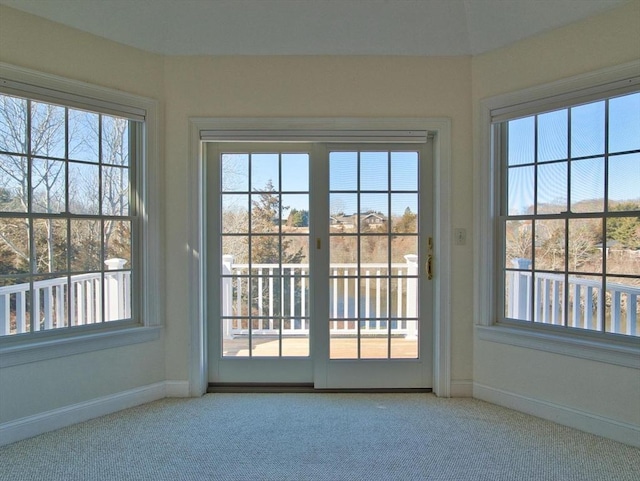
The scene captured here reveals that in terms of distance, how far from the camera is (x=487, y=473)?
2033 millimetres

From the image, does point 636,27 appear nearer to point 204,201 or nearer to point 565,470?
point 565,470

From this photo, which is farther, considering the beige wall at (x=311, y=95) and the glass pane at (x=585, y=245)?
the beige wall at (x=311, y=95)

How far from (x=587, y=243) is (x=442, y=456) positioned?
1.68 m

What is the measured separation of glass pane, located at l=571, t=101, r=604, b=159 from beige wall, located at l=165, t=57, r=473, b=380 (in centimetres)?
68

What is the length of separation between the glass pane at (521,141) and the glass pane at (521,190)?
7 centimetres

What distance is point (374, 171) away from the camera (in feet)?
10.2

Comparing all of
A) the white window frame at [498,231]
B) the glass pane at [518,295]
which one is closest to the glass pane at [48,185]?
the white window frame at [498,231]

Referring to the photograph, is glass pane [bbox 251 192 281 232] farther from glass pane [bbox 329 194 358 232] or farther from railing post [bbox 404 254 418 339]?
railing post [bbox 404 254 418 339]

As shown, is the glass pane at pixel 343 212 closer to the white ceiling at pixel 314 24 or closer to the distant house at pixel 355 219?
the distant house at pixel 355 219

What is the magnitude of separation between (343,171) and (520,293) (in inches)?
64.3

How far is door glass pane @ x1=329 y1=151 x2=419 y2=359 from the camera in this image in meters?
3.13

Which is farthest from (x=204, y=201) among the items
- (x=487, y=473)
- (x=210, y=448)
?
(x=487, y=473)

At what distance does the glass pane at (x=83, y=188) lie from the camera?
2703 millimetres

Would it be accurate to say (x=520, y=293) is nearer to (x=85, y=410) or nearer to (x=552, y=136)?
(x=552, y=136)
